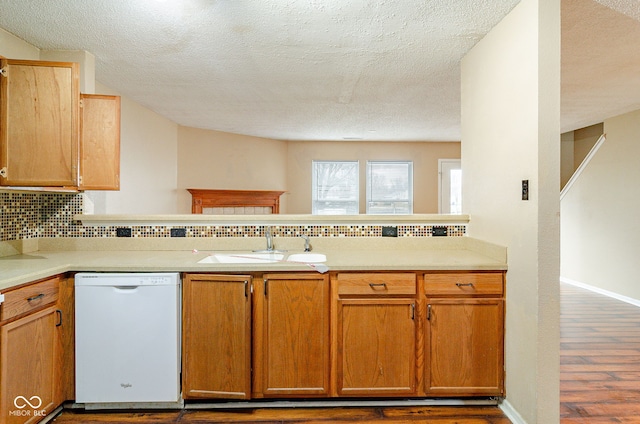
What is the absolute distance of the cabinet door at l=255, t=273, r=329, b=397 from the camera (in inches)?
78.0

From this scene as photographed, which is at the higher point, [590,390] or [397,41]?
[397,41]

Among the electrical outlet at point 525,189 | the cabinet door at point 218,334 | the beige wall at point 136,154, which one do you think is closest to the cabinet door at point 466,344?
the electrical outlet at point 525,189

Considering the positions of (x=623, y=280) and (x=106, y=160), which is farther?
(x=623, y=280)

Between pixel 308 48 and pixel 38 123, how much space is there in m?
1.75

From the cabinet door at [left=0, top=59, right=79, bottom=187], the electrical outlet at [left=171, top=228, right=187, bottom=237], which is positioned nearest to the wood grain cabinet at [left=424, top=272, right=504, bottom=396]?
the electrical outlet at [left=171, top=228, right=187, bottom=237]

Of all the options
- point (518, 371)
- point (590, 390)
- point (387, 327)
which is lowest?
point (590, 390)

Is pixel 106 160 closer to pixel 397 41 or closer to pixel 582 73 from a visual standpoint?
pixel 397 41

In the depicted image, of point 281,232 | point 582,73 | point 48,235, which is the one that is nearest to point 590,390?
point 281,232

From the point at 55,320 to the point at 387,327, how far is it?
1.77 m

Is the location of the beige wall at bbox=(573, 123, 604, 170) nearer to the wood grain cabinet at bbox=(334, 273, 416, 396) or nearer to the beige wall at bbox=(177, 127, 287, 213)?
the beige wall at bbox=(177, 127, 287, 213)

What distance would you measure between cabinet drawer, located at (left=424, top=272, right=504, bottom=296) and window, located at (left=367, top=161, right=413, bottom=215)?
4758 millimetres

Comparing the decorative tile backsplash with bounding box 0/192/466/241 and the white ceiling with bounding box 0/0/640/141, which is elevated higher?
the white ceiling with bounding box 0/0/640/141

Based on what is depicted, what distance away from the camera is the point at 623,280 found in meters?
4.44

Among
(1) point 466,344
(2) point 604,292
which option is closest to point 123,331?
(1) point 466,344
